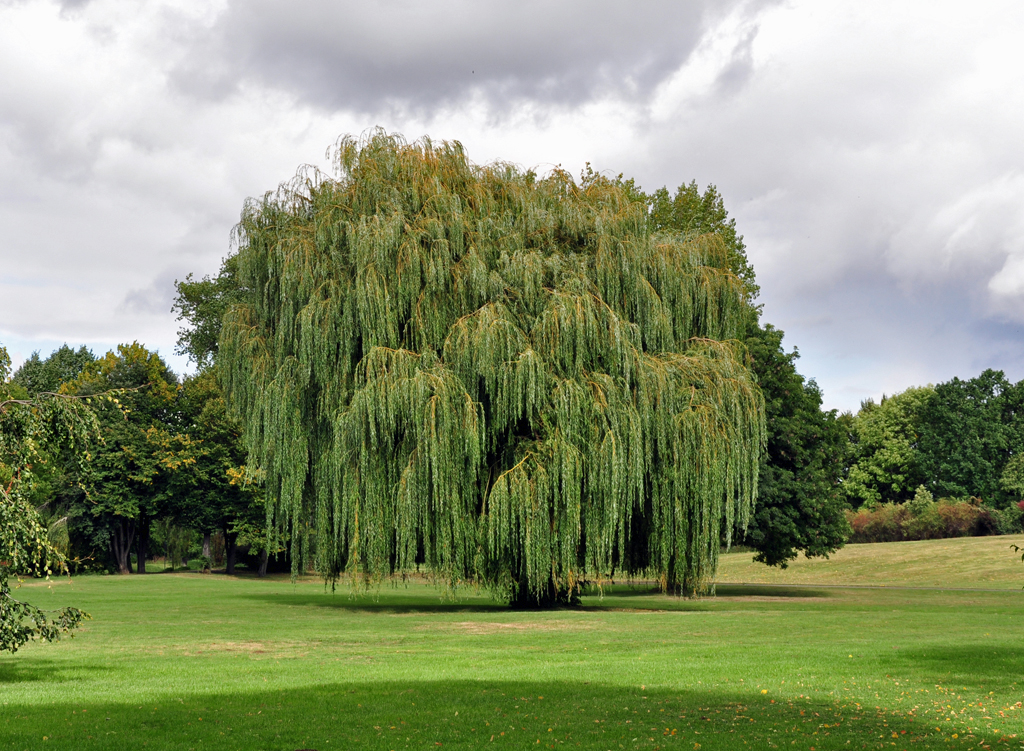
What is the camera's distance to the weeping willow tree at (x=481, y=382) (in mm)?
23141

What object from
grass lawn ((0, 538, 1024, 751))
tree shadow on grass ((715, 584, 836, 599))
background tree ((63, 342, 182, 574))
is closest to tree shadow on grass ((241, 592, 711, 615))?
grass lawn ((0, 538, 1024, 751))

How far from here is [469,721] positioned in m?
10.2

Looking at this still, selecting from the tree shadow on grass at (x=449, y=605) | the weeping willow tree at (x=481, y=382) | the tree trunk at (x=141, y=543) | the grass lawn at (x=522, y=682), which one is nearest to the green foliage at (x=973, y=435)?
the tree shadow on grass at (x=449, y=605)

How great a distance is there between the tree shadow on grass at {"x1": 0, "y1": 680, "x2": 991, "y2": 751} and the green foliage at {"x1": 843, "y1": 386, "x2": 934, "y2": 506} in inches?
3029

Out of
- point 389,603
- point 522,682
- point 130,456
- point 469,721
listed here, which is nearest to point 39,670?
point 522,682

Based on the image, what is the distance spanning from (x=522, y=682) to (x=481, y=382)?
12.2 m

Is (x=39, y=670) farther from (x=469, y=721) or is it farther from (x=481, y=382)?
(x=481, y=382)

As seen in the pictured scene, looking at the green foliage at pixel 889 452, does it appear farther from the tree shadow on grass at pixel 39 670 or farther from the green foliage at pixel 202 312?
the tree shadow on grass at pixel 39 670

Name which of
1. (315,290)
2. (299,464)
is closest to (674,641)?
(299,464)

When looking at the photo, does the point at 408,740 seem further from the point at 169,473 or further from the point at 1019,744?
the point at 169,473

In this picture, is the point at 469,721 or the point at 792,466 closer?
the point at 469,721

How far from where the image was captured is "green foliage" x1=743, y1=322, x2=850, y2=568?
3719cm

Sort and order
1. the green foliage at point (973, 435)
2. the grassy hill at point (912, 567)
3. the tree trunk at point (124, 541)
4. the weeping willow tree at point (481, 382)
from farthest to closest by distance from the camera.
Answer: the green foliage at point (973, 435)
the tree trunk at point (124, 541)
the grassy hill at point (912, 567)
the weeping willow tree at point (481, 382)

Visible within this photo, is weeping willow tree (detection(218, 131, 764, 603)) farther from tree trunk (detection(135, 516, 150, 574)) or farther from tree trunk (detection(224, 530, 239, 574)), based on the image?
tree trunk (detection(135, 516, 150, 574))
